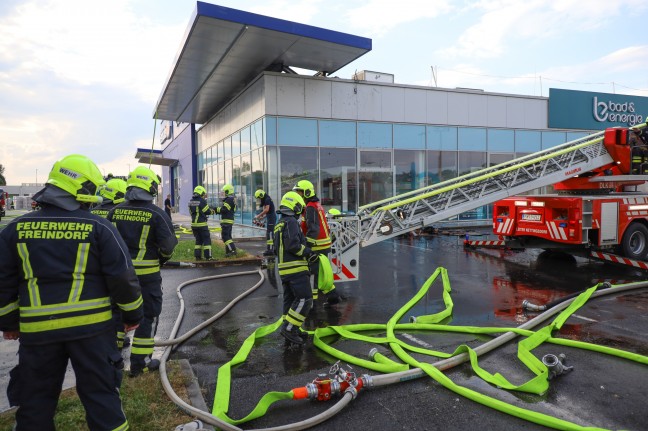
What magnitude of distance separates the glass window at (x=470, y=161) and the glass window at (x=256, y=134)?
27.2 feet

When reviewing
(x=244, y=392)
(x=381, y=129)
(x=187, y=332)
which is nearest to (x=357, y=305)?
(x=187, y=332)

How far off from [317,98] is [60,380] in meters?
13.9

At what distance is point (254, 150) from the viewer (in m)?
16.2

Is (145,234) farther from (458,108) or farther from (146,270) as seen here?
(458,108)

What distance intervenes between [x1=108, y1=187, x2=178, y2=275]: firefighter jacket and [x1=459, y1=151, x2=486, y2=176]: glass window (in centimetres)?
1575

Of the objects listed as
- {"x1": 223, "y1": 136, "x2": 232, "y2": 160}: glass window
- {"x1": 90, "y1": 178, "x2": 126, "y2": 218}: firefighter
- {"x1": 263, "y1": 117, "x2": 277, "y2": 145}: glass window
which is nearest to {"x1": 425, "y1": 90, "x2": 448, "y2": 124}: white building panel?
{"x1": 263, "y1": 117, "x2": 277, "y2": 145}: glass window

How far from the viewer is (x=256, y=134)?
15.9m

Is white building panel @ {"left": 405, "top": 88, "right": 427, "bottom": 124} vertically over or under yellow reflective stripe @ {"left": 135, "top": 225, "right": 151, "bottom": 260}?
over

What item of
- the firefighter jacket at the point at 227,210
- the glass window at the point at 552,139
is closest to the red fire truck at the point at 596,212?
the firefighter jacket at the point at 227,210

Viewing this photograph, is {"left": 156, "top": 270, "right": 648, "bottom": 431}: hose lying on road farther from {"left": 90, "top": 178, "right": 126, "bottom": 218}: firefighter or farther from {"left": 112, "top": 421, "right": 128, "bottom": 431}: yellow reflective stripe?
{"left": 90, "top": 178, "right": 126, "bottom": 218}: firefighter

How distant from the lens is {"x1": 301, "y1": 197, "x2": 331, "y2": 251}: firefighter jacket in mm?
6316

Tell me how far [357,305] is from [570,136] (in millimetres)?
17599

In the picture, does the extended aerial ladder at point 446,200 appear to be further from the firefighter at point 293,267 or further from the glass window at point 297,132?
the glass window at point 297,132

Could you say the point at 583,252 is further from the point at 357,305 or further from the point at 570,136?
the point at 570,136
